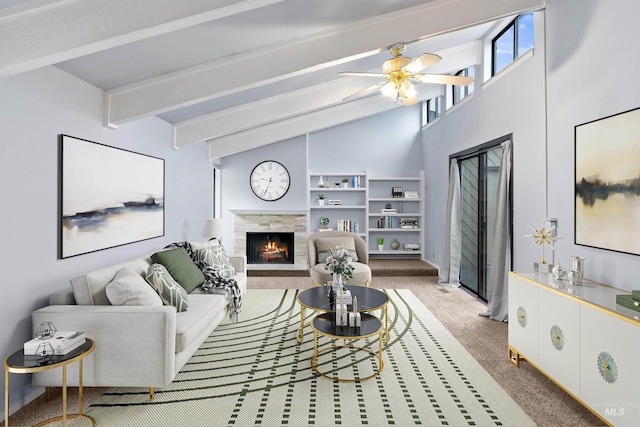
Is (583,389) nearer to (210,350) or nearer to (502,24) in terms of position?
(210,350)

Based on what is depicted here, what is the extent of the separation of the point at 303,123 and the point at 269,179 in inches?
53.3

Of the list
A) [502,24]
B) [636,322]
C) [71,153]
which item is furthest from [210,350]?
[502,24]

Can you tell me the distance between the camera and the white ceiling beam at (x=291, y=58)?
324 cm

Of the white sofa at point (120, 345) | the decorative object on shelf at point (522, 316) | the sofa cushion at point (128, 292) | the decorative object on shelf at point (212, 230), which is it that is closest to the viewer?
the white sofa at point (120, 345)

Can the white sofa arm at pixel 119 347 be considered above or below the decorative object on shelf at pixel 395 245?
below

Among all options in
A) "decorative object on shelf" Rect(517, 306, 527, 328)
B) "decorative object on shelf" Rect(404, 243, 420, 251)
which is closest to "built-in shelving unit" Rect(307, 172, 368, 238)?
"decorative object on shelf" Rect(404, 243, 420, 251)

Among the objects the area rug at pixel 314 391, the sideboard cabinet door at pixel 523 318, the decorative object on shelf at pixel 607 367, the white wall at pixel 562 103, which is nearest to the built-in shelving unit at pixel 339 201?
the white wall at pixel 562 103

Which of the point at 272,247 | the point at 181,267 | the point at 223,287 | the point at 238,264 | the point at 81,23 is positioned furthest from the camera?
the point at 272,247

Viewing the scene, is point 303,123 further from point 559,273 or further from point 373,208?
point 559,273

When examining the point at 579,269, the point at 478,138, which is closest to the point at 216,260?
the point at 579,269

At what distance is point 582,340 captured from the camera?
2215 millimetres

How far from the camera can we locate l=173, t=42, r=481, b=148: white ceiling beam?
15.8 feet

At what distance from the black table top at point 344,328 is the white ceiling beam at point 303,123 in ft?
13.9

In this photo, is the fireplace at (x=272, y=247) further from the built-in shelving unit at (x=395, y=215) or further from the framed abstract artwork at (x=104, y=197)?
the framed abstract artwork at (x=104, y=197)
